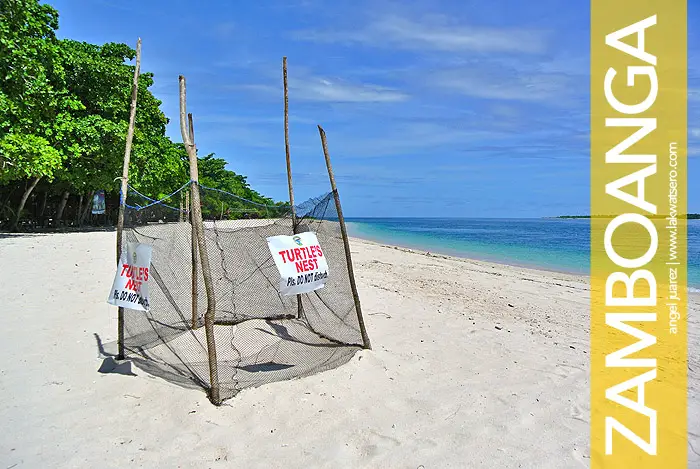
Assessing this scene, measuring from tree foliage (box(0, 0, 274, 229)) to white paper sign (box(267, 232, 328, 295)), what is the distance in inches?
502

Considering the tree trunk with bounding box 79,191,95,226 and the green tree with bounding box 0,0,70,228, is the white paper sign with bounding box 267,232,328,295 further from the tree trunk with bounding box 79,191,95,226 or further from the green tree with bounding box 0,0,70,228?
the tree trunk with bounding box 79,191,95,226

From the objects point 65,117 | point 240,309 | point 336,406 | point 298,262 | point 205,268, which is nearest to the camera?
point 336,406

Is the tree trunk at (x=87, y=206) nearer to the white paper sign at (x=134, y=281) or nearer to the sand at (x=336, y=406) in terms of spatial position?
the sand at (x=336, y=406)

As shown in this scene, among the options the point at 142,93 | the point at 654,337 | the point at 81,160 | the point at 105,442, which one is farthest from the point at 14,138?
the point at 654,337

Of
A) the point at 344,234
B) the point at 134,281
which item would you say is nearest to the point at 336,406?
the point at 344,234

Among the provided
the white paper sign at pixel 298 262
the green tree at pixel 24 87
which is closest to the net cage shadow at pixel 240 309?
the white paper sign at pixel 298 262

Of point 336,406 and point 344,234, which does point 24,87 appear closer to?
point 344,234

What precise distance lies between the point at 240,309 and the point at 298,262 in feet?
5.98

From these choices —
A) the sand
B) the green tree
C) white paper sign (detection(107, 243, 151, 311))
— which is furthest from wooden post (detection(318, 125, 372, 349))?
the green tree

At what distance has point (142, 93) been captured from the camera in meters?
25.6

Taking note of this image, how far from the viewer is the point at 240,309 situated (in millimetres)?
6332

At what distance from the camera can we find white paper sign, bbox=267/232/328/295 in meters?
4.73

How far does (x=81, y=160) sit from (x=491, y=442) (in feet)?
68.8

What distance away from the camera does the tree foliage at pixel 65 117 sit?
557 inches
